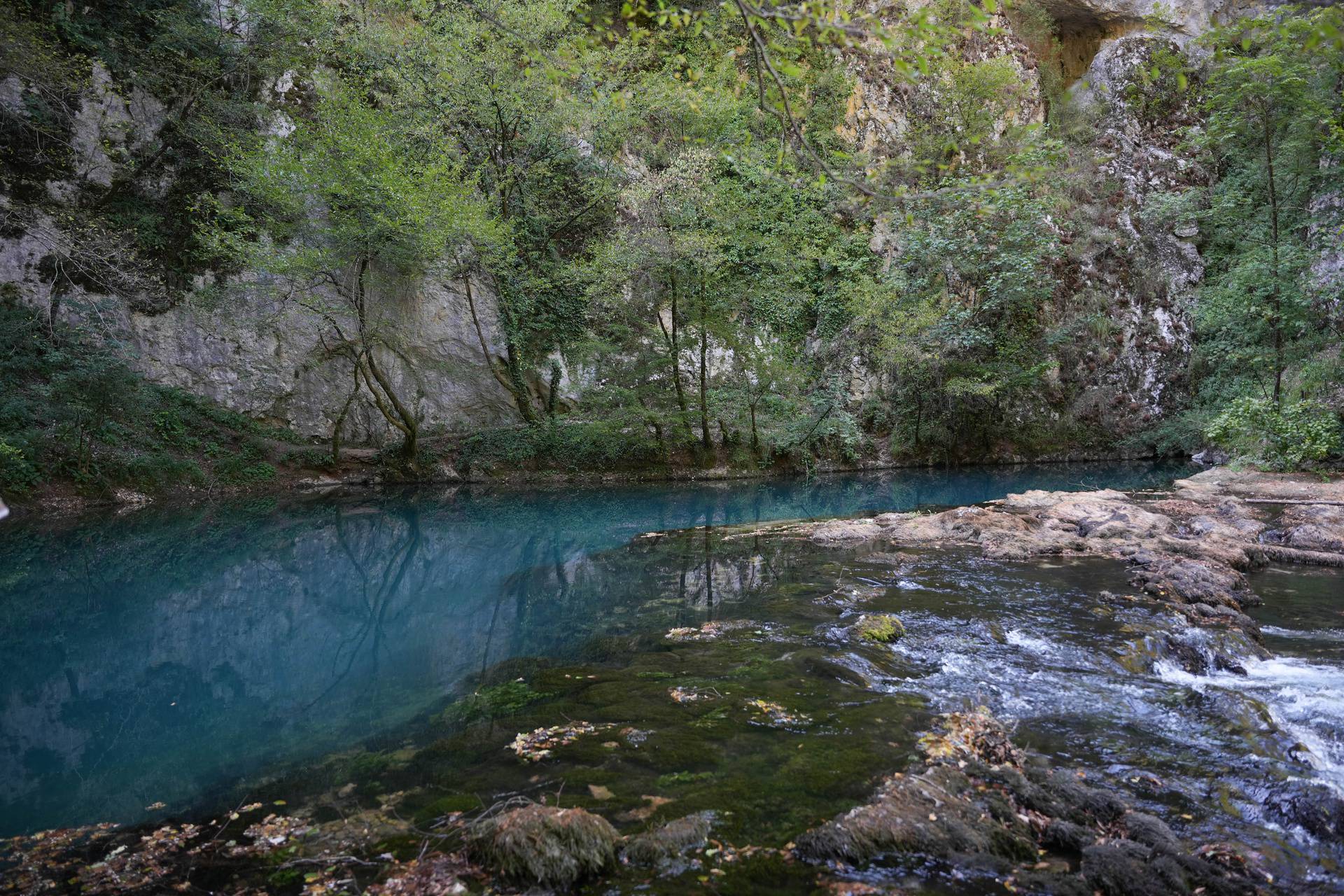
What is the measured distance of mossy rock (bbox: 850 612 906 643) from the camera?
5.71 meters

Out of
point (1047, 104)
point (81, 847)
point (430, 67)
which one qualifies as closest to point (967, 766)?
point (81, 847)

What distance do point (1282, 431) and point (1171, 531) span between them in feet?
22.3

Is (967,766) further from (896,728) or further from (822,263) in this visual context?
(822,263)

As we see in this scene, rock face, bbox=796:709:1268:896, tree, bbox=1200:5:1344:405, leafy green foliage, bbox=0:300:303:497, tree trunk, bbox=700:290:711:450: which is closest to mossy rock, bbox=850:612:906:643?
rock face, bbox=796:709:1268:896

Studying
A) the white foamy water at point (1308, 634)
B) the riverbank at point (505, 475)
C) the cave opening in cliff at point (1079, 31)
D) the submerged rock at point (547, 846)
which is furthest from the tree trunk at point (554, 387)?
the cave opening in cliff at point (1079, 31)

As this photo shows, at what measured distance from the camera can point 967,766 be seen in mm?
3568

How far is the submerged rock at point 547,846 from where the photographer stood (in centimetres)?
275

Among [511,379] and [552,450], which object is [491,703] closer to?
[552,450]

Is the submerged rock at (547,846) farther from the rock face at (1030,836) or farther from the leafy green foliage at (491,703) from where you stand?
the leafy green foliage at (491,703)

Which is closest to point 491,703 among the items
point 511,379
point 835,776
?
point 835,776

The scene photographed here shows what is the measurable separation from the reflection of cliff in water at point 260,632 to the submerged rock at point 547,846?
2.18 metres

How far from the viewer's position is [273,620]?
800cm

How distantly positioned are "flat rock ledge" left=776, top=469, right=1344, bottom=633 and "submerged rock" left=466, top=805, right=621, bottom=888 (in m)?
5.75

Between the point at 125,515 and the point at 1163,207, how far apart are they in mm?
27936
